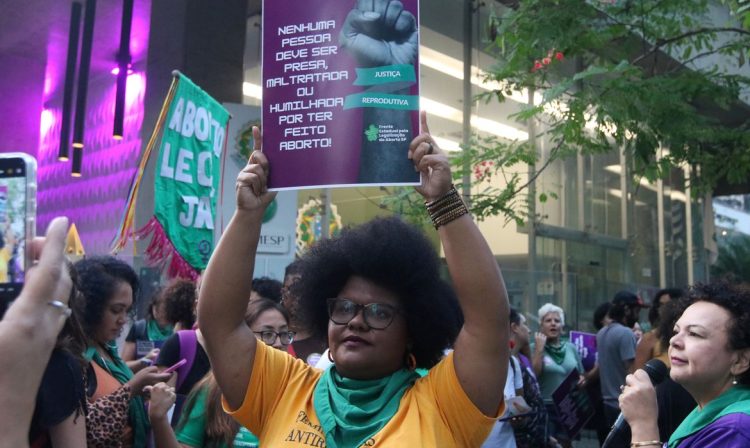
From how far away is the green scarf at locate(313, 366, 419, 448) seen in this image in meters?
2.35

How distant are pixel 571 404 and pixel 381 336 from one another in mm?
5364

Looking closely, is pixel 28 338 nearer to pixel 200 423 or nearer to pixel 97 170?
pixel 200 423

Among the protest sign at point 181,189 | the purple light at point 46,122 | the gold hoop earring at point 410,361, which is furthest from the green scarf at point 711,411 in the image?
the purple light at point 46,122

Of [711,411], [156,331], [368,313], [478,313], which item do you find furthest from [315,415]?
[156,331]

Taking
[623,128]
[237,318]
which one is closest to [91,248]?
[623,128]

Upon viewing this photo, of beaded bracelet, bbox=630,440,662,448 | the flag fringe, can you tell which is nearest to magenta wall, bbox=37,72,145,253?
the flag fringe

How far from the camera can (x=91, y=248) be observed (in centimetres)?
1195

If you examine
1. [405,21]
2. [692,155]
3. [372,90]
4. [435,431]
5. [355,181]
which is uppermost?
[692,155]

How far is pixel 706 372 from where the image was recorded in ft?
9.61

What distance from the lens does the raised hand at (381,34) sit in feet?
8.33

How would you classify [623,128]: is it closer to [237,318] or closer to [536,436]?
[536,436]

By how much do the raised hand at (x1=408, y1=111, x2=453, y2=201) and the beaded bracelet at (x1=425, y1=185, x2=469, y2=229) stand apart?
0.05ft

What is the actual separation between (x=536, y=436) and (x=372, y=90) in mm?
3678

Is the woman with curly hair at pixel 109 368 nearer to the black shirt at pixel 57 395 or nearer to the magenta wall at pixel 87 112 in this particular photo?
the black shirt at pixel 57 395
